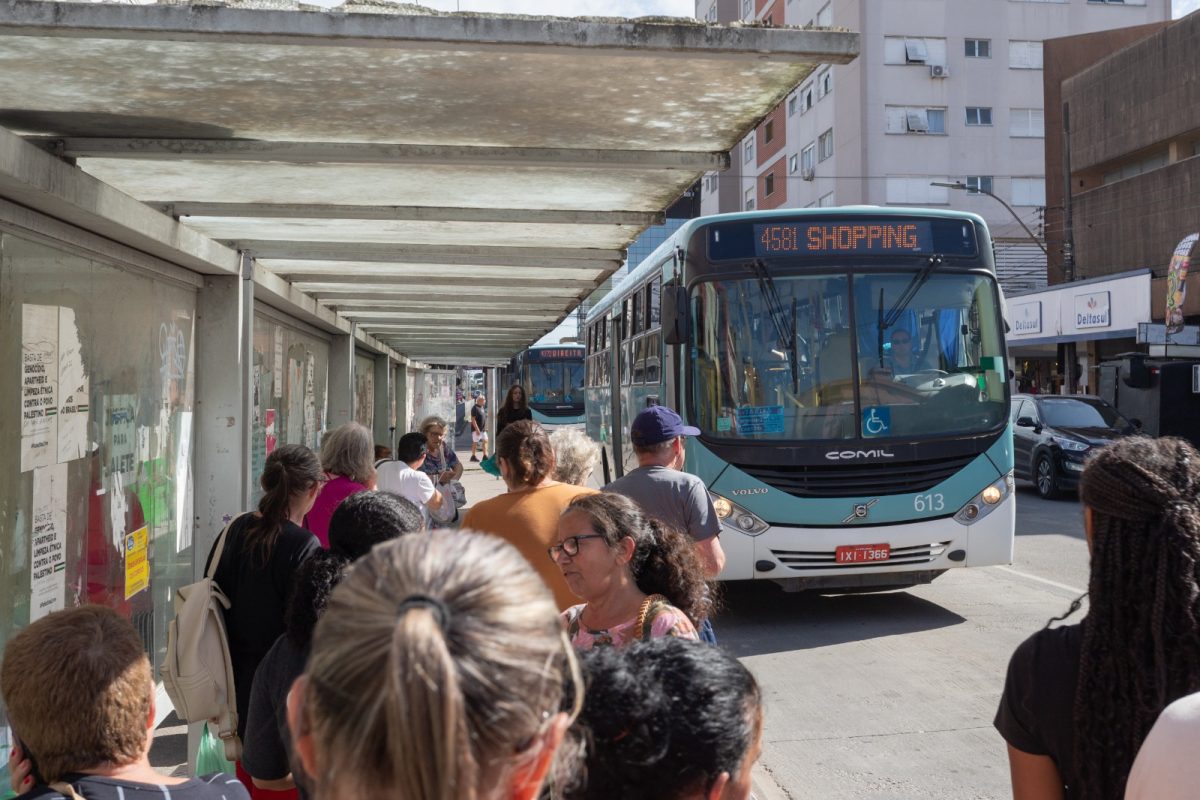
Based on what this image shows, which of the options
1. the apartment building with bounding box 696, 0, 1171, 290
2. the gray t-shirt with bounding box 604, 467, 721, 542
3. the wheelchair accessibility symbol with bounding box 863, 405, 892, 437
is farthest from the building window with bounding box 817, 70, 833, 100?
the gray t-shirt with bounding box 604, 467, 721, 542

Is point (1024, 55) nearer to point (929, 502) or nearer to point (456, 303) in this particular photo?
point (456, 303)

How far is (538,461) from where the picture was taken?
15.6 ft

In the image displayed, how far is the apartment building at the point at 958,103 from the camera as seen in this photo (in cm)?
4659

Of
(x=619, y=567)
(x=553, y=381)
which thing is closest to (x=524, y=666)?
(x=619, y=567)

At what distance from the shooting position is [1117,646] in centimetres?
222

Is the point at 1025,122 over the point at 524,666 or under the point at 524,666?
over

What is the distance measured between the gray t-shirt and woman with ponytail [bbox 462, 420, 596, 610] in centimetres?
55

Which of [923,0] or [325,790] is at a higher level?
[923,0]

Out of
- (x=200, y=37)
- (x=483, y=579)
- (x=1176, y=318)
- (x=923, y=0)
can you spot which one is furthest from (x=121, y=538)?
(x=923, y=0)

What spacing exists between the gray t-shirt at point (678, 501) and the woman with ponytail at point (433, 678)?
13.4ft

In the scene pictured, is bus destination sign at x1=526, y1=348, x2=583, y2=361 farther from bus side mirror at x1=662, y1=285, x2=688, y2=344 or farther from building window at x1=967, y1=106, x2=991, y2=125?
building window at x1=967, y1=106, x2=991, y2=125

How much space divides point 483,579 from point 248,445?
712 centimetres

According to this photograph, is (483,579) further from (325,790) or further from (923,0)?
(923,0)

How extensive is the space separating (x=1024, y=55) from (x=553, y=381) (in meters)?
28.1
